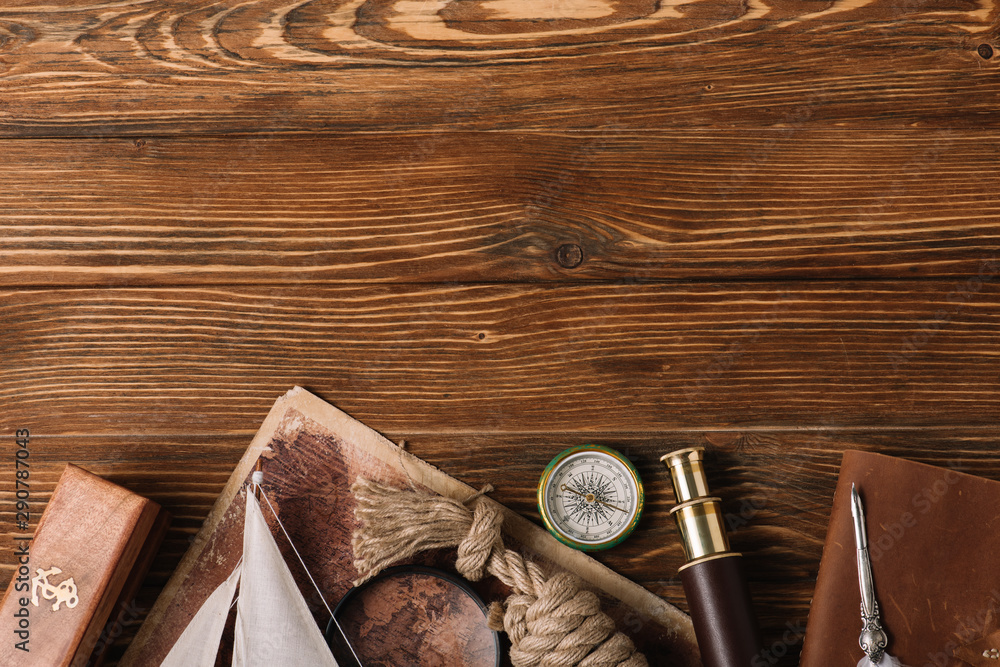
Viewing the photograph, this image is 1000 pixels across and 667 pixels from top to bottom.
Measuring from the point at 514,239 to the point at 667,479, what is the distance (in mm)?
532

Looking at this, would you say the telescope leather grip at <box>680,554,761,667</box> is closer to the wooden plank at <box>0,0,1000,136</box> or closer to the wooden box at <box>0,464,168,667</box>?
the wooden plank at <box>0,0,1000,136</box>

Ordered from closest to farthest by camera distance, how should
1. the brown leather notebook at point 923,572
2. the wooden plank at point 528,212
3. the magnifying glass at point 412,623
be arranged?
the brown leather notebook at point 923,572, the magnifying glass at point 412,623, the wooden plank at point 528,212

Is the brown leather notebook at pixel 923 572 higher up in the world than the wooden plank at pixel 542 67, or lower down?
lower down

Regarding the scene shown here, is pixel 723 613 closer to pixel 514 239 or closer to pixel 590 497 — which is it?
pixel 590 497

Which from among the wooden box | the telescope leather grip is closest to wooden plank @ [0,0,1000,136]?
the wooden box

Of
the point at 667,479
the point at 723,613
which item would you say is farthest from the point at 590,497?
the point at 723,613

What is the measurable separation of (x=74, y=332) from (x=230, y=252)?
34cm

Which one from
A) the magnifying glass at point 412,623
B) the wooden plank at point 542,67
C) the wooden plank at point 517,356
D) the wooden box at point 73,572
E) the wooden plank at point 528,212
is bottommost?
the magnifying glass at point 412,623

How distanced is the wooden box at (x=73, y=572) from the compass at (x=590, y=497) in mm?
704

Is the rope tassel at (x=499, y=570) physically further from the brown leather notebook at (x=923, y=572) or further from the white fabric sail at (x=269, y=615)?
the brown leather notebook at (x=923, y=572)

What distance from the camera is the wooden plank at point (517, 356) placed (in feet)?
3.99

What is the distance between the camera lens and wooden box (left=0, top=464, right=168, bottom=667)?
1.09 m

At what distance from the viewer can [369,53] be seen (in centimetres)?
129

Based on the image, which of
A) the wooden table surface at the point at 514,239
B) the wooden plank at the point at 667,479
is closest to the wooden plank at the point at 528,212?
the wooden table surface at the point at 514,239
